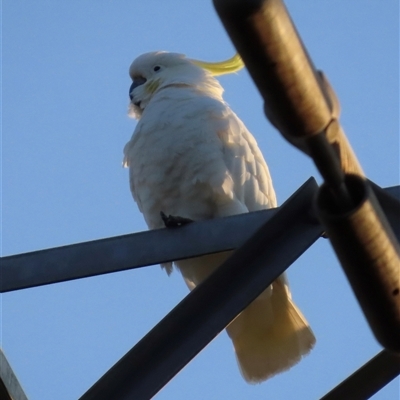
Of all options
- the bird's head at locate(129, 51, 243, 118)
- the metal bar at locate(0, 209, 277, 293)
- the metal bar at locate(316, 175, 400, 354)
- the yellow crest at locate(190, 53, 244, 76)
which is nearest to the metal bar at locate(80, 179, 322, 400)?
the metal bar at locate(0, 209, 277, 293)

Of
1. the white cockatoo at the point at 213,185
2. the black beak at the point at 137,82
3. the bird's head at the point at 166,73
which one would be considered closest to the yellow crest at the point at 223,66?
the bird's head at the point at 166,73

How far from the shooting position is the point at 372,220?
896 millimetres

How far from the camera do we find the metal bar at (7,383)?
1.56 m

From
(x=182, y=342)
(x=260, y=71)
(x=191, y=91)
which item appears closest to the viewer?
(x=260, y=71)

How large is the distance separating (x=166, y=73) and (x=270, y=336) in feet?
5.02

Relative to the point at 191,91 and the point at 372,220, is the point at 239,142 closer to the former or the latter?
the point at 191,91

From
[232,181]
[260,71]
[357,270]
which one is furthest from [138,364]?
[232,181]

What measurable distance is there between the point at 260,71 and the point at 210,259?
2210mm

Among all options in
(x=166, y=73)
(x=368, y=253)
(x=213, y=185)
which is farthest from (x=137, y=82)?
(x=368, y=253)

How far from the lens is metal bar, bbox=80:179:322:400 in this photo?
1.26m

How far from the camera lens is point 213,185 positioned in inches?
113

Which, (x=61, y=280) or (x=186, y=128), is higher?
(x=186, y=128)

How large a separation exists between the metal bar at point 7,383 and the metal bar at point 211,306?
1.19 ft

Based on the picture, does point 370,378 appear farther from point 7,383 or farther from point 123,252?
point 7,383
